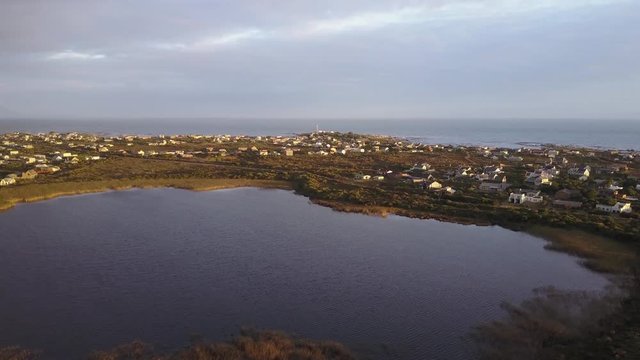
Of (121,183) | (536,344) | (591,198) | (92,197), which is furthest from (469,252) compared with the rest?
(121,183)

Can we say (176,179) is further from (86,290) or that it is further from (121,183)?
(86,290)

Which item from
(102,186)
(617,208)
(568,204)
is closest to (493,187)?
(568,204)

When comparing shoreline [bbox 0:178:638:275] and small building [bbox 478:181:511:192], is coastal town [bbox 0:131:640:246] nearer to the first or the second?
small building [bbox 478:181:511:192]

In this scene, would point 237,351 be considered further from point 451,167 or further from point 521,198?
point 451,167

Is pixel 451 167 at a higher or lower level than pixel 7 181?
higher

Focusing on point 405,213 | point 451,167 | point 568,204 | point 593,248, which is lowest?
point 593,248

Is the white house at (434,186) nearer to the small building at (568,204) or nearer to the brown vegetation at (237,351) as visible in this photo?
the small building at (568,204)
